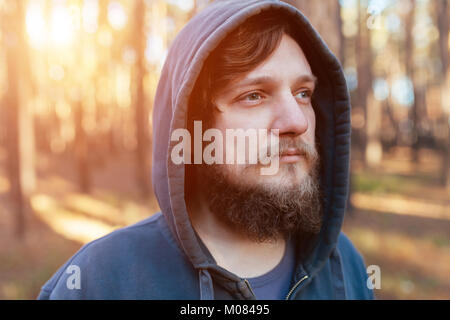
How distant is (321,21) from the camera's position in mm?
5641

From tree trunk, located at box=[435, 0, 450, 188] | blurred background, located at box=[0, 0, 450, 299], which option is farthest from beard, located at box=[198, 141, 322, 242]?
tree trunk, located at box=[435, 0, 450, 188]

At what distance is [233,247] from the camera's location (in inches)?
70.7

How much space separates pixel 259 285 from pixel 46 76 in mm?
24592

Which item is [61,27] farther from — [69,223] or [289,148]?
[289,148]

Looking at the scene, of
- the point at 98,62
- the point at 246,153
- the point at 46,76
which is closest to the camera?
the point at 246,153

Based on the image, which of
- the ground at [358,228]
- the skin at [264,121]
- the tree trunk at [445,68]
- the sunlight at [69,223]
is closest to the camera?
the skin at [264,121]

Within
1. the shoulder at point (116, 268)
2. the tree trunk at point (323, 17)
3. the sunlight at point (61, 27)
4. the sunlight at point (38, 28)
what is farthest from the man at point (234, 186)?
the sunlight at point (38, 28)

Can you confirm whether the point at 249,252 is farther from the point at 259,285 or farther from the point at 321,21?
the point at 321,21

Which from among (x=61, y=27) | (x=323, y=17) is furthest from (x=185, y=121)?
(x=61, y=27)

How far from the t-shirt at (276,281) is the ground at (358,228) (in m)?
4.41

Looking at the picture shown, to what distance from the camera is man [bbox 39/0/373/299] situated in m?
1.61

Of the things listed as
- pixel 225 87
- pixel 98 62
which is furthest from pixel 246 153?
pixel 98 62

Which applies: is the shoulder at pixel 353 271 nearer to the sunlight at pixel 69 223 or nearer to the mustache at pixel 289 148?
the mustache at pixel 289 148

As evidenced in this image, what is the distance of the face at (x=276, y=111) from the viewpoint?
5.43ft
